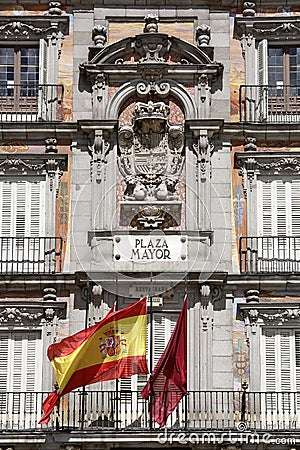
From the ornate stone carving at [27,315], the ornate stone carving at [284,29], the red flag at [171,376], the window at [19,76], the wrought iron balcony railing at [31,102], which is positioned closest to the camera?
the red flag at [171,376]

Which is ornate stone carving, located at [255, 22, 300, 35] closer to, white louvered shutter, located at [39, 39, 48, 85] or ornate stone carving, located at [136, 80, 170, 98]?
ornate stone carving, located at [136, 80, 170, 98]

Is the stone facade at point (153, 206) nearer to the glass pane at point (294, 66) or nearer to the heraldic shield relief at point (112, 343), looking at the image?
the glass pane at point (294, 66)

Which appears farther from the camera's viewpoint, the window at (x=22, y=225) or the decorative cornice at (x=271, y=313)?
the window at (x=22, y=225)

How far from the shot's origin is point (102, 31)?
3152cm

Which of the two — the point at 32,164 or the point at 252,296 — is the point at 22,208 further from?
the point at 252,296

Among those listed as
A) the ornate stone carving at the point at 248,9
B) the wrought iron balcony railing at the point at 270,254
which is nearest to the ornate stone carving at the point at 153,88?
the ornate stone carving at the point at 248,9

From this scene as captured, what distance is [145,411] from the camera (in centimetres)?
2908

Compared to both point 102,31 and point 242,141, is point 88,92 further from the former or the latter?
point 242,141

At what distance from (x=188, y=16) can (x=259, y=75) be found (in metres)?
2.24

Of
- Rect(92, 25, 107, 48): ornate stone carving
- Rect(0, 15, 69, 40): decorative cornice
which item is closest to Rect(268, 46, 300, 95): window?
Rect(92, 25, 107, 48): ornate stone carving

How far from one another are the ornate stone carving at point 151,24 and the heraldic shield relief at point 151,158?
178 cm

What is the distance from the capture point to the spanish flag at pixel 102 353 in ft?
92.4

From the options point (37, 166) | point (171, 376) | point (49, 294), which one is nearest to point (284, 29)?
point (37, 166)

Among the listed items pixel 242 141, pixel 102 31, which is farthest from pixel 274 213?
pixel 102 31
